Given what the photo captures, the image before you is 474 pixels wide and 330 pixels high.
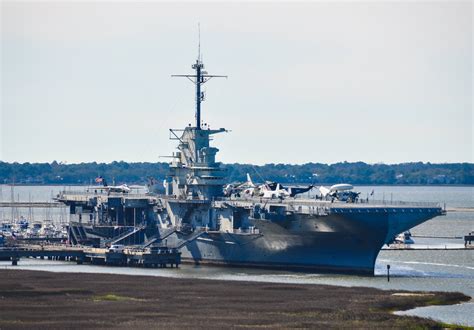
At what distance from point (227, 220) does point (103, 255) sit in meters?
8.90

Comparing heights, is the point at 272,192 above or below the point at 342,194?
above

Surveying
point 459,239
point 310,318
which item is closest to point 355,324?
point 310,318

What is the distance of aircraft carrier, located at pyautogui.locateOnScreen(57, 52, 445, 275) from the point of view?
7556cm

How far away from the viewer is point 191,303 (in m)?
62.3

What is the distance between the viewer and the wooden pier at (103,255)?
82.9 meters

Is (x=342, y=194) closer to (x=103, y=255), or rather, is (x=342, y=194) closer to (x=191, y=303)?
(x=103, y=255)

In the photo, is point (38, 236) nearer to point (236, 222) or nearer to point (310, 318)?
point (236, 222)

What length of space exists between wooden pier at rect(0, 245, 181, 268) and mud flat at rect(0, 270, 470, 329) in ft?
27.5

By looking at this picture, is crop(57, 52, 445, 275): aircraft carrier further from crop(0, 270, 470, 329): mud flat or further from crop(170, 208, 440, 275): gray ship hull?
crop(0, 270, 470, 329): mud flat

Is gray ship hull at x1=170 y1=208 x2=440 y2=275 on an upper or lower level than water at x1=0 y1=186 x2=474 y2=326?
upper

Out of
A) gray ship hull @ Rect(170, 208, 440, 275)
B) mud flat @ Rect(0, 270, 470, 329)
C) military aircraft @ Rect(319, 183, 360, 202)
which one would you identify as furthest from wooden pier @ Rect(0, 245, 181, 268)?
military aircraft @ Rect(319, 183, 360, 202)

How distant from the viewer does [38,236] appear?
102125 millimetres

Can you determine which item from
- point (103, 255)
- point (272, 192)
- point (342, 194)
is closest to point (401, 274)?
point (342, 194)

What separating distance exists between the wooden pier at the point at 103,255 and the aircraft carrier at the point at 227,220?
7.57ft
